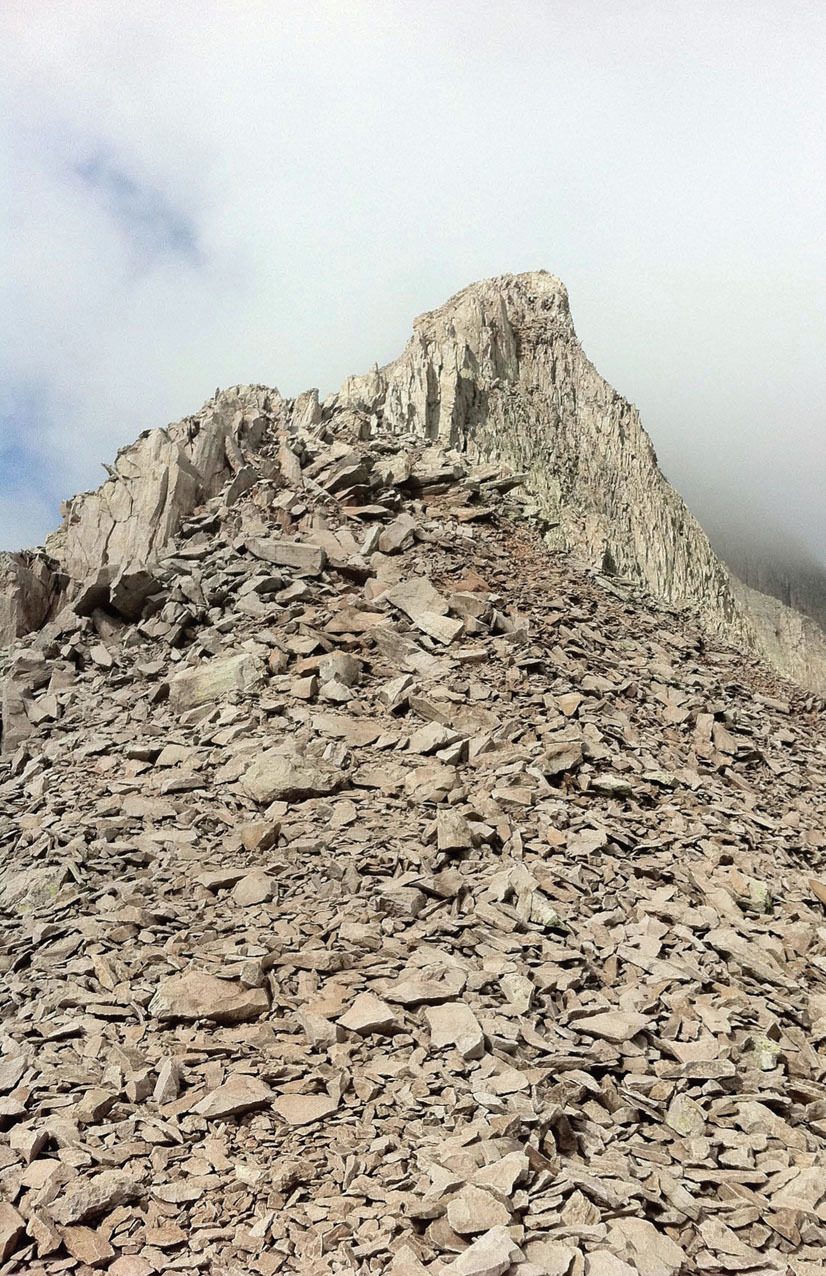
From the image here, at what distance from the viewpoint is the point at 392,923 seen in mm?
8281

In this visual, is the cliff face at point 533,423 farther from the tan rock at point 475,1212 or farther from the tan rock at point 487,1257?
the tan rock at point 487,1257

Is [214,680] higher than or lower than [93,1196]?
higher

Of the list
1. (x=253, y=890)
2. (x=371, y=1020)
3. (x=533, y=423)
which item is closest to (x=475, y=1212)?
(x=371, y=1020)

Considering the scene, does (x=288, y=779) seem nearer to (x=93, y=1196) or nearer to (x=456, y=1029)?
(x=456, y=1029)

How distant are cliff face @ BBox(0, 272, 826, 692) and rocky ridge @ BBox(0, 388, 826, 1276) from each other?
5265mm

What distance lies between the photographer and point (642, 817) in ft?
35.4

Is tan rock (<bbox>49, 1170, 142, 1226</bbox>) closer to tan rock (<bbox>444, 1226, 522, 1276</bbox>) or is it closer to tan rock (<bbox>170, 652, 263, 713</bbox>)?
tan rock (<bbox>444, 1226, 522, 1276</bbox>)

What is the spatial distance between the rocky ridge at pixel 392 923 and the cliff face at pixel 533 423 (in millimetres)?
5265

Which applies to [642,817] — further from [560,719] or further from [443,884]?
[443,884]

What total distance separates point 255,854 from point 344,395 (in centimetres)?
2292

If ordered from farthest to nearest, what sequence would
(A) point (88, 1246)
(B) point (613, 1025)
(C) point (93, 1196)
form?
(B) point (613, 1025) < (C) point (93, 1196) < (A) point (88, 1246)

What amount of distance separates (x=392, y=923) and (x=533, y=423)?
2856 centimetres

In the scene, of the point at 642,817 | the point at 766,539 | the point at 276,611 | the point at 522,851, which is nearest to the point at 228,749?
the point at 276,611

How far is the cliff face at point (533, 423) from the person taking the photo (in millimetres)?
21469
